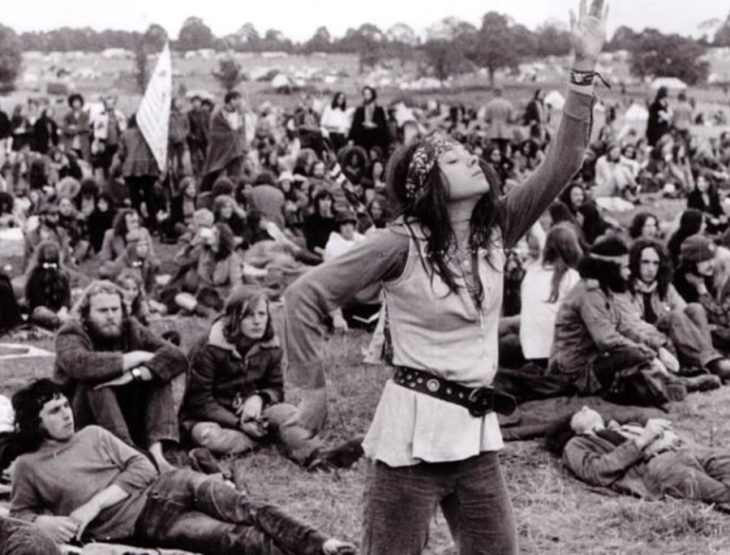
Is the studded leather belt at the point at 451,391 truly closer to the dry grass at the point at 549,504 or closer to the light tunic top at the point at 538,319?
the dry grass at the point at 549,504

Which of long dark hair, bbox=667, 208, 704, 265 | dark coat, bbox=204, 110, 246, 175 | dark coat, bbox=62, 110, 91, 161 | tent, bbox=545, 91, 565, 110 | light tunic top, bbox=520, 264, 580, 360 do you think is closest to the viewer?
light tunic top, bbox=520, 264, 580, 360

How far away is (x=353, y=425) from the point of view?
24.8 feet

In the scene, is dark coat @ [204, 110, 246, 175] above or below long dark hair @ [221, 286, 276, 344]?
below

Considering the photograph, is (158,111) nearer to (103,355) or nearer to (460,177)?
(103,355)

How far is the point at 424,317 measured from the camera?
11.4ft

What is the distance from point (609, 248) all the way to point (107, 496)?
3.74m

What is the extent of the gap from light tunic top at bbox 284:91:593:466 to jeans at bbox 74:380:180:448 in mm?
3300

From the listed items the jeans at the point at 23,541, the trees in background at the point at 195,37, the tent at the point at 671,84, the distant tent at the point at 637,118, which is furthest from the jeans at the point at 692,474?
the tent at the point at 671,84

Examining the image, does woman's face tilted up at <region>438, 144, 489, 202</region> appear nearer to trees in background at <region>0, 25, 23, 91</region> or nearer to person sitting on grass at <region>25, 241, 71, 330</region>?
person sitting on grass at <region>25, 241, 71, 330</region>

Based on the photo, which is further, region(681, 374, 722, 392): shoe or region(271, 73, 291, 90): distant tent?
region(271, 73, 291, 90): distant tent

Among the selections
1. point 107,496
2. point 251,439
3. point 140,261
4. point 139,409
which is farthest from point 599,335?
point 140,261

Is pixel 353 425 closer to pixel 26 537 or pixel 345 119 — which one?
pixel 26 537

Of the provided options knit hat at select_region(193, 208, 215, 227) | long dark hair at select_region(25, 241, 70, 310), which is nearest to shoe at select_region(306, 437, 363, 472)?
long dark hair at select_region(25, 241, 70, 310)

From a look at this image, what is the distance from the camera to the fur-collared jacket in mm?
7078
